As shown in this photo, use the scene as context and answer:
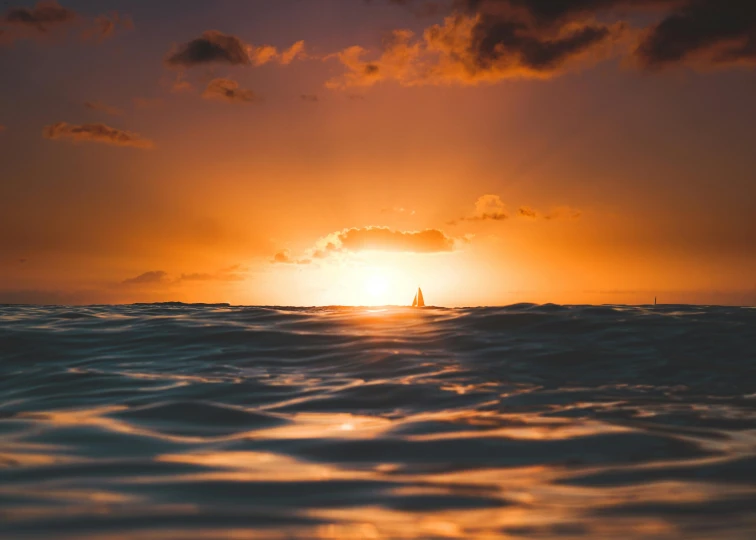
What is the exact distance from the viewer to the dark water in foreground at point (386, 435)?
12.2 feet

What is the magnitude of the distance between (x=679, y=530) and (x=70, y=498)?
3580 mm

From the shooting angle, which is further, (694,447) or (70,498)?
(694,447)

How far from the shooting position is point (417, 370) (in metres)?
9.87

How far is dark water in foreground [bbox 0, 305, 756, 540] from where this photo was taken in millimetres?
3729

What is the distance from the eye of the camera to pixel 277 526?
3.58 metres

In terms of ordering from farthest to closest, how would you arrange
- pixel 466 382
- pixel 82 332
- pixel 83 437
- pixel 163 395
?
pixel 82 332
pixel 466 382
pixel 163 395
pixel 83 437

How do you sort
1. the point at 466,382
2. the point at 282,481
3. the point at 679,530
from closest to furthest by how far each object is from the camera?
the point at 679,530 → the point at 282,481 → the point at 466,382

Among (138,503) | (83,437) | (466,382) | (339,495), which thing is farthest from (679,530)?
(466,382)

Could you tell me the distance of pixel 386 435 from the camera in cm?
595

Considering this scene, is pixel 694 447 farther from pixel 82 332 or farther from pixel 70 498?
pixel 82 332

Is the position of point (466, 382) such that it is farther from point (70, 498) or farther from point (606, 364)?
point (70, 498)

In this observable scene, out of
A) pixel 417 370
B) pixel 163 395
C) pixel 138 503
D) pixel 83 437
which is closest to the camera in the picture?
pixel 138 503

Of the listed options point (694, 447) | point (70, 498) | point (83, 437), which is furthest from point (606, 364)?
point (70, 498)

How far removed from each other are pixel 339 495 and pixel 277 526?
0.67 meters
